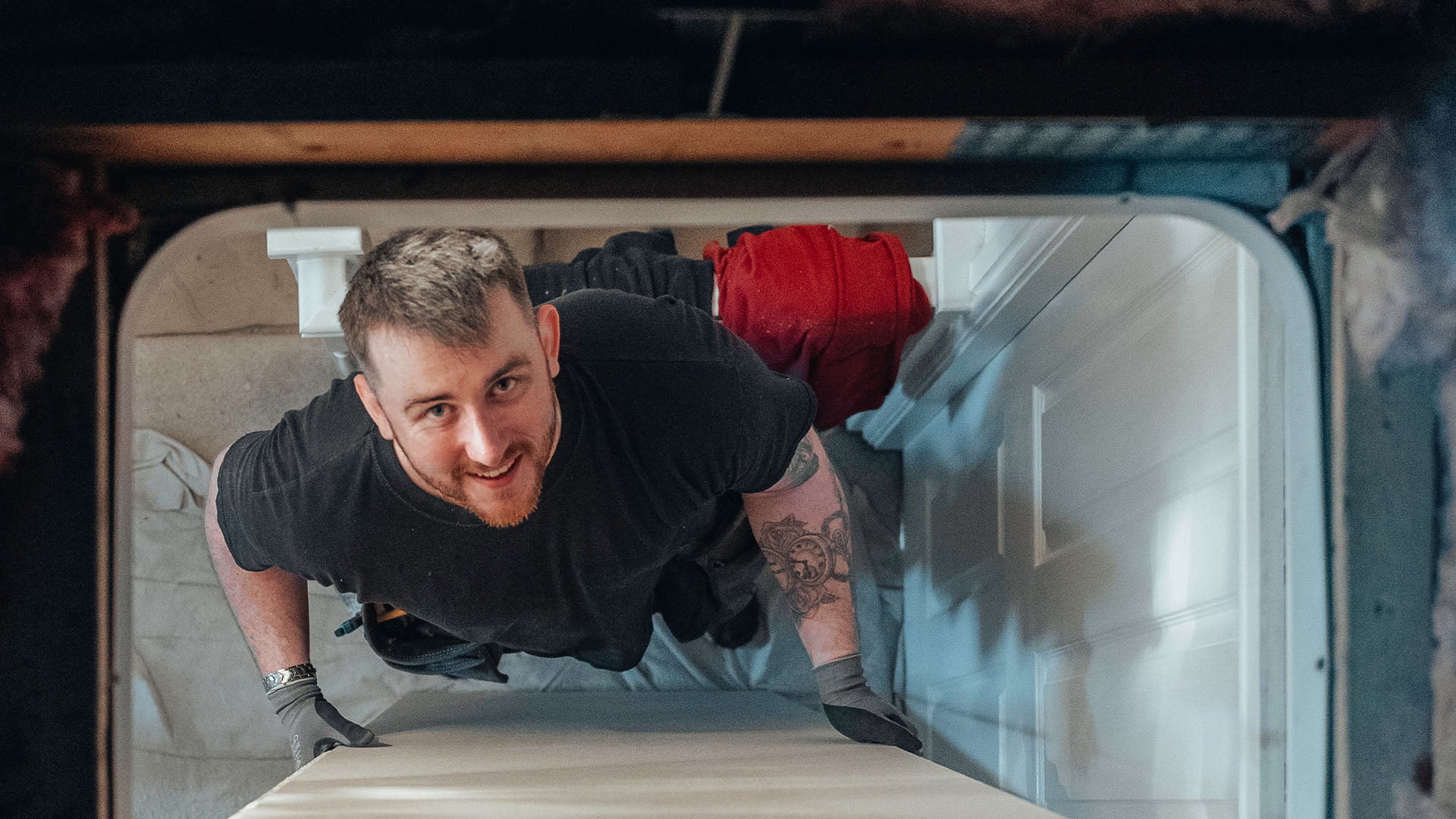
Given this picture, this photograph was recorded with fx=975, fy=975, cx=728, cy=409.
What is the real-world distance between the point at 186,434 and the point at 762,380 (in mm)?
1270

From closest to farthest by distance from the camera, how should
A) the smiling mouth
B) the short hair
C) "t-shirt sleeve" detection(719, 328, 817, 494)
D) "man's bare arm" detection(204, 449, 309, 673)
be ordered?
1. the short hair
2. the smiling mouth
3. "t-shirt sleeve" detection(719, 328, 817, 494)
4. "man's bare arm" detection(204, 449, 309, 673)

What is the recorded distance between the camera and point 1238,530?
744mm

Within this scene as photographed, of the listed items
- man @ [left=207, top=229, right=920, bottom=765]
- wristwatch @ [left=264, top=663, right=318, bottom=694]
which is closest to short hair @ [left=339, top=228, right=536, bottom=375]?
man @ [left=207, top=229, right=920, bottom=765]

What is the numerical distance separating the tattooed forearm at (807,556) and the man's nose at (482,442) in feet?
1.52

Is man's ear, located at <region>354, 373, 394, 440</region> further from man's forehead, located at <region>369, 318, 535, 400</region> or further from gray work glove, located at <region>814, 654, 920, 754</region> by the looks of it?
gray work glove, located at <region>814, 654, 920, 754</region>

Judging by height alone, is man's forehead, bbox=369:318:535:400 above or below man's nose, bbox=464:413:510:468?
above

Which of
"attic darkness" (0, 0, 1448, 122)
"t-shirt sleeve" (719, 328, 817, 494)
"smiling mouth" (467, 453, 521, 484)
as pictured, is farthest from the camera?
"t-shirt sleeve" (719, 328, 817, 494)

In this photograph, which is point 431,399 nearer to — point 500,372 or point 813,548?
point 500,372

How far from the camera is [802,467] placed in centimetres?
129

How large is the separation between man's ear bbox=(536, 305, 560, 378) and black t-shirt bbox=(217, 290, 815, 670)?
0.05 meters

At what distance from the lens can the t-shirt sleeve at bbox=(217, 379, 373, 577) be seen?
3.61ft

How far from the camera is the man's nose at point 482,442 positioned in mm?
949

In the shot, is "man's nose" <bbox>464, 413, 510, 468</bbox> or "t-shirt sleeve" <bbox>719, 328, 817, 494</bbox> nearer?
"man's nose" <bbox>464, 413, 510, 468</bbox>

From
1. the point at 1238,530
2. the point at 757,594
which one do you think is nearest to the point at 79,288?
the point at 1238,530
